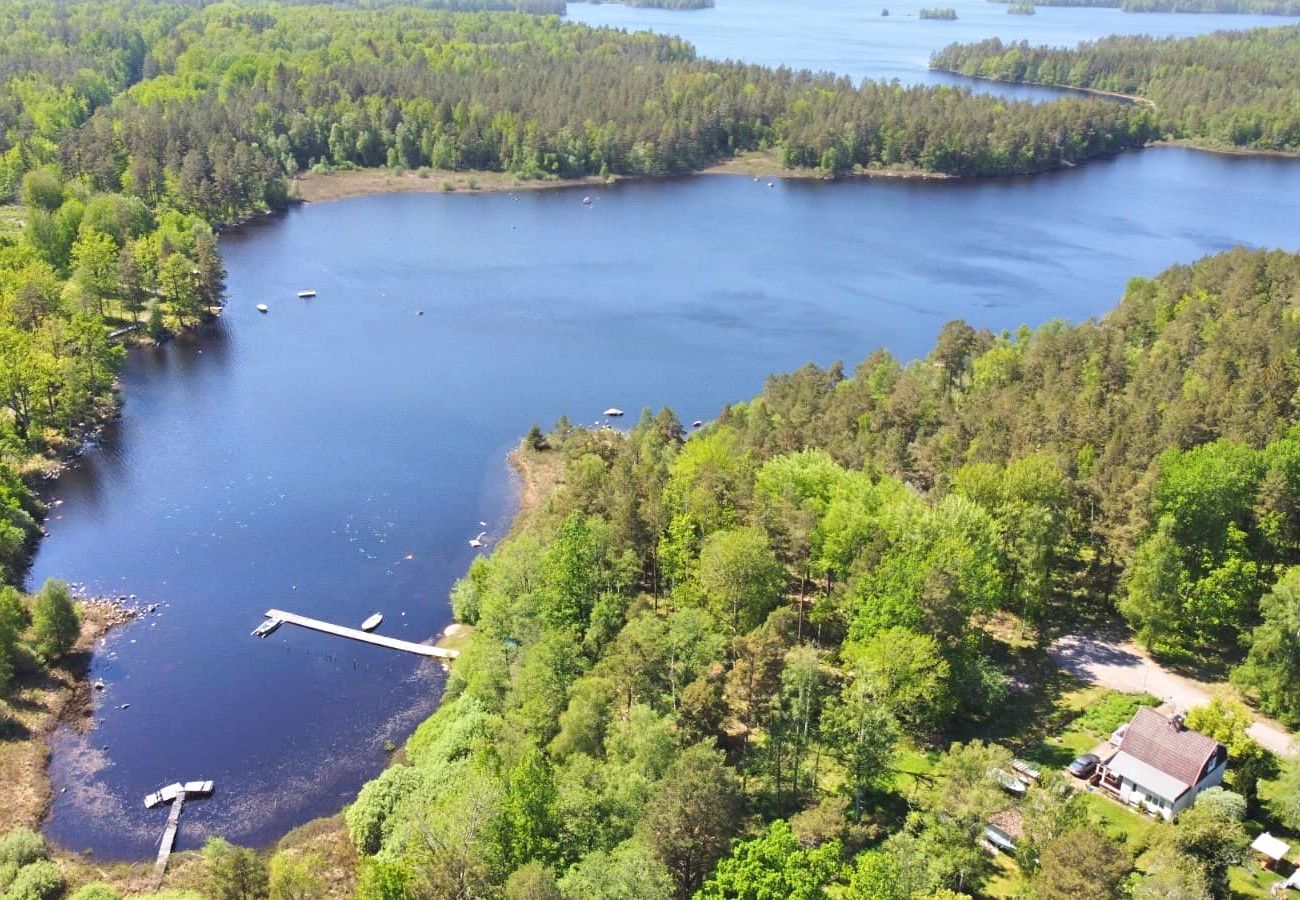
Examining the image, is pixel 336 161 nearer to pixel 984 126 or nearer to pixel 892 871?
pixel 984 126

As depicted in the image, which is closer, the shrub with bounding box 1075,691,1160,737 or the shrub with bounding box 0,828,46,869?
the shrub with bounding box 0,828,46,869

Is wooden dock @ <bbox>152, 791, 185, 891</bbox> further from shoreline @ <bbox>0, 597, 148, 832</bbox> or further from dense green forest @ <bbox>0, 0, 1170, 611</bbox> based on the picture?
dense green forest @ <bbox>0, 0, 1170, 611</bbox>

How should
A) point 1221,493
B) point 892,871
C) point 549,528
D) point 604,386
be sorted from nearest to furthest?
point 892,871, point 1221,493, point 549,528, point 604,386

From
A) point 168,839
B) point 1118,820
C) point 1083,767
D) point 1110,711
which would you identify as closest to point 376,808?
point 168,839

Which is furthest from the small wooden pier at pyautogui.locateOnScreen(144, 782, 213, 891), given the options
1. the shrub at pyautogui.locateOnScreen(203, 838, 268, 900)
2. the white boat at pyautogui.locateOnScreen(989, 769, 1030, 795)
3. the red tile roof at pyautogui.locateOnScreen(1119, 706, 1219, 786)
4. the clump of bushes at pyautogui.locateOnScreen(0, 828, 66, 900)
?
the red tile roof at pyautogui.locateOnScreen(1119, 706, 1219, 786)

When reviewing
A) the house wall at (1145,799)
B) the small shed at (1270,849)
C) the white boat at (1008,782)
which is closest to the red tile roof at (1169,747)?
the house wall at (1145,799)

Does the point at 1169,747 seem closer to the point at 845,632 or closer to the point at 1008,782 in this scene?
the point at 1008,782

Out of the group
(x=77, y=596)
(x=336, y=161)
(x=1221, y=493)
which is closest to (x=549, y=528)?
(x=77, y=596)
